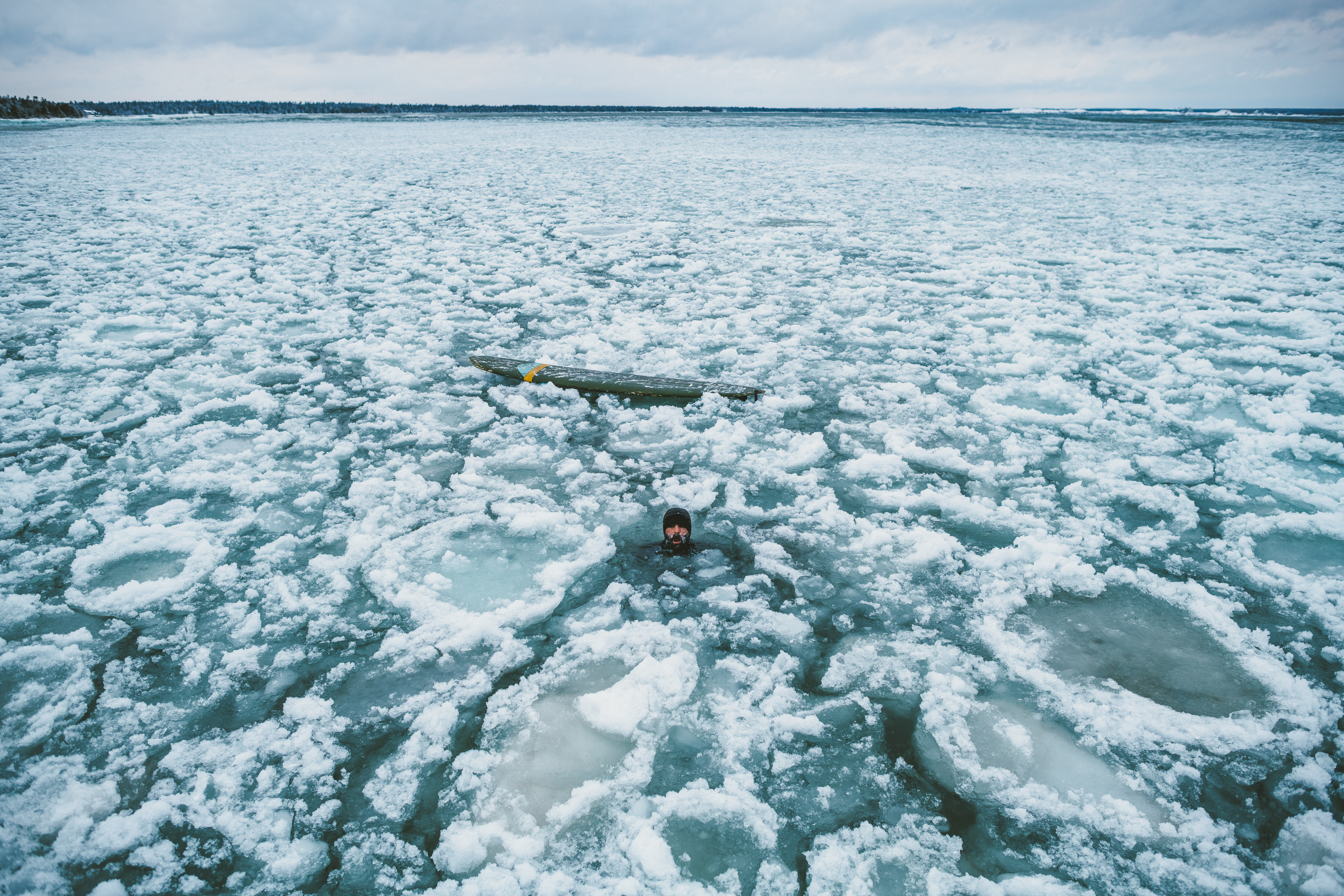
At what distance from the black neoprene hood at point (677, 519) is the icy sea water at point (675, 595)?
0.15 meters

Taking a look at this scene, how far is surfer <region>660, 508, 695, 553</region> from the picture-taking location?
251 cm

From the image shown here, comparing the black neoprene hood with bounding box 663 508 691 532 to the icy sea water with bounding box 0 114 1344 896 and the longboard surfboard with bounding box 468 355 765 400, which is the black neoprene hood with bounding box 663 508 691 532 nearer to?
the icy sea water with bounding box 0 114 1344 896

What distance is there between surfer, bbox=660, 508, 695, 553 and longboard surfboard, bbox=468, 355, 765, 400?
1.43m

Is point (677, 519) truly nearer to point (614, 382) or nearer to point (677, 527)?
point (677, 527)

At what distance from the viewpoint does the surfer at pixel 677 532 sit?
2.51 meters

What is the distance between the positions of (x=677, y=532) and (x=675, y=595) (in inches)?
10.1

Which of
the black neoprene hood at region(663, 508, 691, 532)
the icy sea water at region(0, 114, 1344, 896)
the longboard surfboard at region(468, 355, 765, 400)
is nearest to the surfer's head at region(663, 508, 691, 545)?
the black neoprene hood at region(663, 508, 691, 532)

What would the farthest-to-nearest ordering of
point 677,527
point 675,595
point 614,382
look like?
point 614,382 < point 677,527 < point 675,595

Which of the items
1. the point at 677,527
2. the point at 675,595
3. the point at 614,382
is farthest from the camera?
the point at 614,382

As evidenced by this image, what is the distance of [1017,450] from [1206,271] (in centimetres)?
545

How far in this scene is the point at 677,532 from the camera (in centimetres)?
250

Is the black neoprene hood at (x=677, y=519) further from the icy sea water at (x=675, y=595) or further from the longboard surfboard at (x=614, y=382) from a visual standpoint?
the longboard surfboard at (x=614, y=382)

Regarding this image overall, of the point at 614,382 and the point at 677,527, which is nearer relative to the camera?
the point at 677,527

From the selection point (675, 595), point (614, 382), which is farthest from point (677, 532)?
→ point (614, 382)
